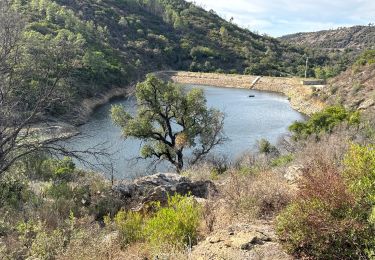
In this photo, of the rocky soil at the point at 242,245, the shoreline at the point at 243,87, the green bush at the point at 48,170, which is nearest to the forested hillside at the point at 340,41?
the shoreline at the point at 243,87

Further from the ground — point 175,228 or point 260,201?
point 260,201

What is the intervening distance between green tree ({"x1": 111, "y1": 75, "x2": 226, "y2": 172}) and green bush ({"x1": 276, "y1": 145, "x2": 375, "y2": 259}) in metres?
17.0

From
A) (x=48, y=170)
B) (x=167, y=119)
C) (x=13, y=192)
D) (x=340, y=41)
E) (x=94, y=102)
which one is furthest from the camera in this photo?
(x=340, y=41)

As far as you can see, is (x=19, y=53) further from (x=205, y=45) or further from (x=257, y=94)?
(x=205, y=45)

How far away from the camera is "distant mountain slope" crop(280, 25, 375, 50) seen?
5054 inches

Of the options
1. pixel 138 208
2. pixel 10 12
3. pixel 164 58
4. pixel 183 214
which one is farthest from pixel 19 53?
pixel 164 58

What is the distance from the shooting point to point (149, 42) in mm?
92375

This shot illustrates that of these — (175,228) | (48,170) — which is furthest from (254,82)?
(175,228)

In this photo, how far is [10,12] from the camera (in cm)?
993

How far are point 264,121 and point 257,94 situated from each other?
25.2 meters

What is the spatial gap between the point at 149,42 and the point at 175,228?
89.0 m

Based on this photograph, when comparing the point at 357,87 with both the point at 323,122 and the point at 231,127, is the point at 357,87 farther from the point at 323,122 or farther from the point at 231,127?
the point at 323,122

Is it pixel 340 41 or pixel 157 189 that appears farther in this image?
pixel 340 41

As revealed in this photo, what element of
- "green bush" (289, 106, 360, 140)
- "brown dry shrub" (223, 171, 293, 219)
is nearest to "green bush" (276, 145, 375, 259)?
"brown dry shrub" (223, 171, 293, 219)
